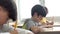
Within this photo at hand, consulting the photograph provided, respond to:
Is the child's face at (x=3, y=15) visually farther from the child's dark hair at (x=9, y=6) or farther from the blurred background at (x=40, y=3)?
the blurred background at (x=40, y=3)

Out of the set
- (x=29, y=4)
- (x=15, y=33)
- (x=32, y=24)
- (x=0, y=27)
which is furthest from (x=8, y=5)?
(x=29, y=4)

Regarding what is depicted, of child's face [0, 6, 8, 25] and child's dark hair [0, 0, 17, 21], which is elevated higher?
child's dark hair [0, 0, 17, 21]

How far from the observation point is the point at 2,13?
85 centimetres

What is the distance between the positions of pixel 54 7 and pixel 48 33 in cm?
141

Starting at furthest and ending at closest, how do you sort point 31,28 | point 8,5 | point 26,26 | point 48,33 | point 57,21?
1. point 57,21
2. point 26,26
3. point 31,28
4. point 48,33
5. point 8,5

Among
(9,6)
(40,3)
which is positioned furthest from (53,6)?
(9,6)

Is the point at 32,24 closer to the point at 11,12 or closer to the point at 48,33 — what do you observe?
the point at 48,33

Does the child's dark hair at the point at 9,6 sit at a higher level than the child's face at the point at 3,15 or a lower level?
higher

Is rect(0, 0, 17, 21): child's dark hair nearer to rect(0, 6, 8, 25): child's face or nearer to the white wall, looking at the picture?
rect(0, 6, 8, 25): child's face

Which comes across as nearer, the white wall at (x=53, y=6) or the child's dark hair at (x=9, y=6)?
the child's dark hair at (x=9, y=6)

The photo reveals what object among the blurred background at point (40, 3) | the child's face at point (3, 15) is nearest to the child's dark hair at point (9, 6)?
the child's face at point (3, 15)

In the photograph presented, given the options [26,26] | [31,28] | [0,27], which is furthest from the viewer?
[26,26]

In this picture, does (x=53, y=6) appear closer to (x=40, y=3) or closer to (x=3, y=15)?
(x=40, y=3)

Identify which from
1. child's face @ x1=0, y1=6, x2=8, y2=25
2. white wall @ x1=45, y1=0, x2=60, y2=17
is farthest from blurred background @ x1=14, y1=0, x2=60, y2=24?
child's face @ x1=0, y1=6, x2=8, y2=25
